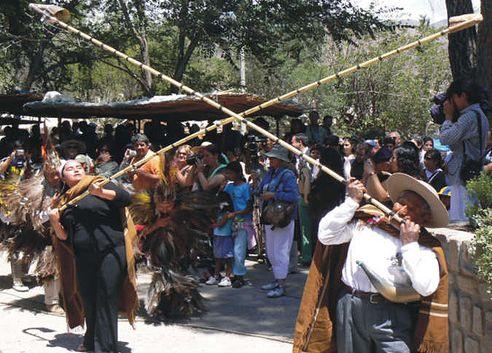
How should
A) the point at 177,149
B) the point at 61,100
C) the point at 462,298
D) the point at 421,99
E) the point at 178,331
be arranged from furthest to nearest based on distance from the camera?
the point at 421,99 < the point at 61,100 < the point at 177,149 < the point at 178,331 < the point at 462,298

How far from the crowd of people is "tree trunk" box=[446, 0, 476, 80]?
3.71 feet

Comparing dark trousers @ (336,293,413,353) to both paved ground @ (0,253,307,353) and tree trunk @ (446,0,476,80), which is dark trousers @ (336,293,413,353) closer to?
paved ground @ (0,253,307,353)

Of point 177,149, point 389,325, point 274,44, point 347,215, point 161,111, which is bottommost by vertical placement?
point 389,325

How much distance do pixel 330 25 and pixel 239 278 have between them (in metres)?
8.92

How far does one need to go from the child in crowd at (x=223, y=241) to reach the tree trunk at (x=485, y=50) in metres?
3.36

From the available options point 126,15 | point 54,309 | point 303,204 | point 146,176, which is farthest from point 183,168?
point 126,15

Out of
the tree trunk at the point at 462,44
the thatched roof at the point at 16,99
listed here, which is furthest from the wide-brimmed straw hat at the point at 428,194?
the thatched roof at the point at 16,99

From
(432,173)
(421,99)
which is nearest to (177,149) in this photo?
(432,173)

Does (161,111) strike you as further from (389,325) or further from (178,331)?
(389,325)

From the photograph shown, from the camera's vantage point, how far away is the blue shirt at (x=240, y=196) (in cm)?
873

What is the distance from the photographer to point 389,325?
4.08m

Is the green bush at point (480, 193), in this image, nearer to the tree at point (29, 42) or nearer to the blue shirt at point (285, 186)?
the blue shirt at point (285, 186)

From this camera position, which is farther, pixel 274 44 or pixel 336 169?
pixel 274 44

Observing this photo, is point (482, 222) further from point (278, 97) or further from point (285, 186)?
point (285, 186)
